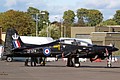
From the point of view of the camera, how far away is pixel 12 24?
124500mm

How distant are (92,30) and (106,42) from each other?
57.2 feet

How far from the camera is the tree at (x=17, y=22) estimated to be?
120438 millimetres

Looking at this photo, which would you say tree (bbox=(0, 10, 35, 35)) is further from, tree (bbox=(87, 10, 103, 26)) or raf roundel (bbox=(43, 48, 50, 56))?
raf roundel (bbox=(43, 48, 50, 56))

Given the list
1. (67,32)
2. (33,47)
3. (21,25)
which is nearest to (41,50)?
(33,47)

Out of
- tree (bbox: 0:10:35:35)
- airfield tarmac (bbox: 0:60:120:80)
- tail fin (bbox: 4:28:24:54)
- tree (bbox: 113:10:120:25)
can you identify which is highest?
tree (bbox: 113:10:120:25)

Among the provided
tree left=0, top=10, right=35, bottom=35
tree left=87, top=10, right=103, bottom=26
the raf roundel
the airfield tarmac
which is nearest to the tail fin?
the raf roundel

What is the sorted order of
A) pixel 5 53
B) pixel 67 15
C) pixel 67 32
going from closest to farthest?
pixel 5 53 → pixel 67 32 → pixel 67 15

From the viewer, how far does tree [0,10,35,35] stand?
120 m

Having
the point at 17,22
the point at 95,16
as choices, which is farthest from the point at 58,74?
the point at 95,16

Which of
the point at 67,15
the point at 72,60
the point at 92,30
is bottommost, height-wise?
the point at 72,60

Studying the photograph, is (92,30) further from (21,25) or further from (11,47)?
(11,47)

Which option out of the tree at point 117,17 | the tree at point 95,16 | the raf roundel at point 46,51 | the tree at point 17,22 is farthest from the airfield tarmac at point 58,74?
the tree at point 95,16

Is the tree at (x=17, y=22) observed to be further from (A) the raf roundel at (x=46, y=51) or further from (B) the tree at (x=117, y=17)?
(A) the raf roundel at (x=46, y=51)

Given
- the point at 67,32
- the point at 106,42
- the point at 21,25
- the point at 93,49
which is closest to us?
the point at 93,49
